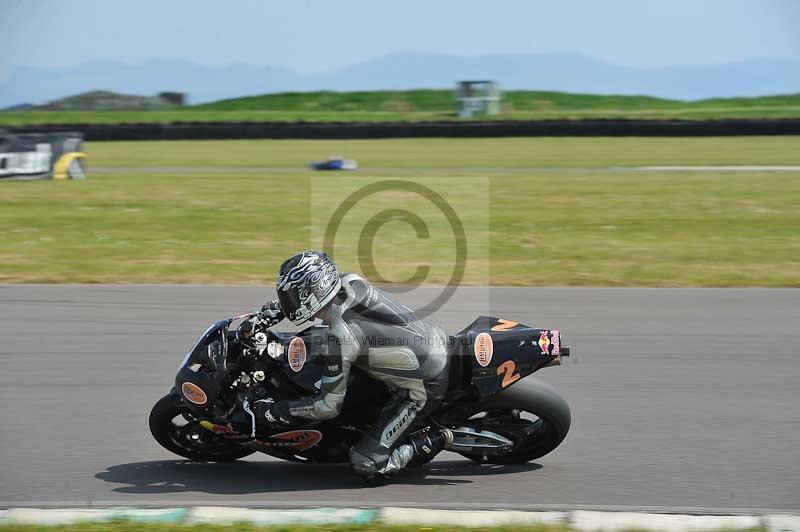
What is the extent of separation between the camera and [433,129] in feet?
120

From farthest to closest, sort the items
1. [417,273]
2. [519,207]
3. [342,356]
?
[519,207] → [417,273] → [342,356]

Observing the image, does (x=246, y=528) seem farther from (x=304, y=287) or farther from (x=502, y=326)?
(x=502, y=326)

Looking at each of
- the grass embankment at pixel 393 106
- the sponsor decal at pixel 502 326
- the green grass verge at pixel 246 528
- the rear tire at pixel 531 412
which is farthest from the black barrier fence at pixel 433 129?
the green grass verge at pixel 246 528

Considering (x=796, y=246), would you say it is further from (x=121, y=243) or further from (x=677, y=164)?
(x=677, y=164)

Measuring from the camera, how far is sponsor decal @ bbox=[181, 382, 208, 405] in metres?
5.06

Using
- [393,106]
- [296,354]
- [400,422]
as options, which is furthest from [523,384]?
[393,106]

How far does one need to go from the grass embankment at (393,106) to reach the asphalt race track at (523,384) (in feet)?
129

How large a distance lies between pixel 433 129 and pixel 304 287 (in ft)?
106

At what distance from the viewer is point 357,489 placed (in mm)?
5160

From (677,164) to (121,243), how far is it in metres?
16.5

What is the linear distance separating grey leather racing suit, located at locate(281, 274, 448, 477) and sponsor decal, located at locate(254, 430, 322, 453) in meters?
0.18

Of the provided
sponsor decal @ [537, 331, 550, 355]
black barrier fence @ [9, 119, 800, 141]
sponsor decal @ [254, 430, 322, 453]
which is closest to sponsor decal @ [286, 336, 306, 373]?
sponsor decal @ [254, 430, 322, 453]

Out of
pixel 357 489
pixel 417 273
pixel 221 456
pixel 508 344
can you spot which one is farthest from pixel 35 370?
pixel 417 273

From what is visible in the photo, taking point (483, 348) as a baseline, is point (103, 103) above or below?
above
